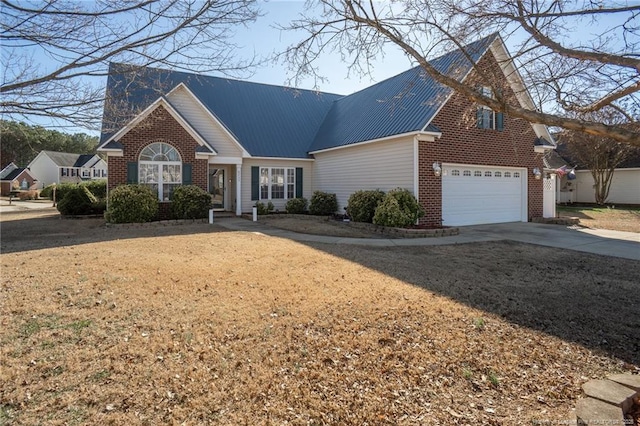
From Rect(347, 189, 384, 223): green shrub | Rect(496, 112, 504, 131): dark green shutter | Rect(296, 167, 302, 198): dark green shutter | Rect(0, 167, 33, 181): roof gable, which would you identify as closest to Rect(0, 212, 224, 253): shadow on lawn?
Rect(347, 189, 384, 223): green shrub

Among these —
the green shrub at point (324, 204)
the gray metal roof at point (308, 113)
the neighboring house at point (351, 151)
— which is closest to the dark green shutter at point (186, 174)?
the neighboring house at point (351, 151)

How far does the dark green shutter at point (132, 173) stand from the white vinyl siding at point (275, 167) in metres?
4.86

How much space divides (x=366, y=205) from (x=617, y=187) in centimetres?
2574

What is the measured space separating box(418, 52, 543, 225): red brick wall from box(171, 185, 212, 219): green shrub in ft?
28.2

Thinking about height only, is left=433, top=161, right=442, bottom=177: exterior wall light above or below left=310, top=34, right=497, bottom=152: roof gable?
below

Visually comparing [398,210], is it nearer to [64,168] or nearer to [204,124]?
[204,124]

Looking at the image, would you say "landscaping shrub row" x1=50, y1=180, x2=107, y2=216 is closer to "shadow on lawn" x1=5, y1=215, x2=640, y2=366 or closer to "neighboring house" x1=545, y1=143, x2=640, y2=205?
"shadow on lawn" x1=5, y1=215, x2=640, y2=366

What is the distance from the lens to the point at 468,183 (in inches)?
587

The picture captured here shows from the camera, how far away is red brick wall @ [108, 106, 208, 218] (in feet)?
47.6

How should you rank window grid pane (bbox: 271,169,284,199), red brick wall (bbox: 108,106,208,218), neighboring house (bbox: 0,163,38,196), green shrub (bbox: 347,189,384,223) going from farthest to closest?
neighboring house (bbox: 0,163,38,196), window grid pane (bbox: 271,169,284,199), red brick wall (bbox: 108,106,208,218), green shrub (bbox: 347,189,384,223)

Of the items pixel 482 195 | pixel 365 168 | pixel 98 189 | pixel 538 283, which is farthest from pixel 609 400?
pixel 98 189

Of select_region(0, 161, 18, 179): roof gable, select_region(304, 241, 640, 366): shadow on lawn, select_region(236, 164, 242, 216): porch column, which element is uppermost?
select_region(0, 161, 18, 179): roof gable

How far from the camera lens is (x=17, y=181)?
5112cm

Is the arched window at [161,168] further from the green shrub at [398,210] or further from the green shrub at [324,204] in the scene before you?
the green shrub at [398,210]
